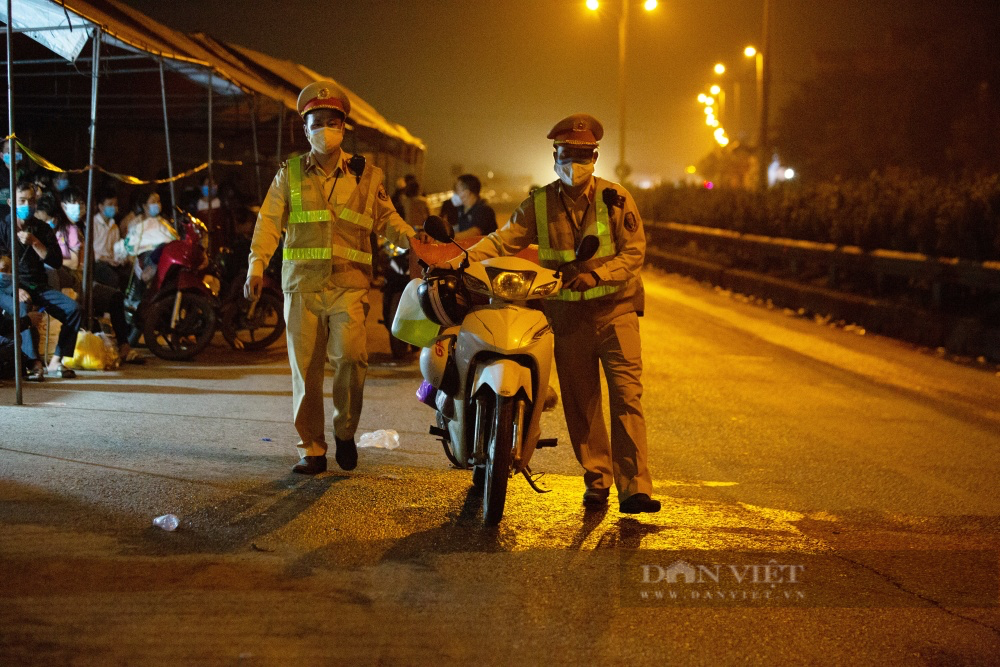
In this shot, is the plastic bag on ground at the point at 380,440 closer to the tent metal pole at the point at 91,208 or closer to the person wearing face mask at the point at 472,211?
the person wearing face mask at the point at 472,211

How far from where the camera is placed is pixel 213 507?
215 inches

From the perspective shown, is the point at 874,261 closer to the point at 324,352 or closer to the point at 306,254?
the point at 324,352

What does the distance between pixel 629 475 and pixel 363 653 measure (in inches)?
86.3

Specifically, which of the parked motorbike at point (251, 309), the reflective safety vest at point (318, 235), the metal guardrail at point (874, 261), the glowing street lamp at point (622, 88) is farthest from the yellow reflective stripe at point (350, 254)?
the glowing street lamp at point (622, 88)

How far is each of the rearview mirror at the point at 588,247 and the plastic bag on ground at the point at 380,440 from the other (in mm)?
2298

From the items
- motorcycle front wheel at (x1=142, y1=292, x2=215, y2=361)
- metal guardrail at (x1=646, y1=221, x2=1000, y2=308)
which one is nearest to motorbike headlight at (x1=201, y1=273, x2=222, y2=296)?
motorcycle front wheel at (x1=142, y1=292, x2=215, y2=361)

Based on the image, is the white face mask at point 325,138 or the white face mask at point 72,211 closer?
the white face mask at point 325,138

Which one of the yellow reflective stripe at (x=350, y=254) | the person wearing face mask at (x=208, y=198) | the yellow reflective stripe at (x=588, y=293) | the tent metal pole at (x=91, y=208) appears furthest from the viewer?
the person wearing face mask at (x=208, y=198)

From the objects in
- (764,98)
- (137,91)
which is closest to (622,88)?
(764,98)

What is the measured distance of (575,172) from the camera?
18.4 feet

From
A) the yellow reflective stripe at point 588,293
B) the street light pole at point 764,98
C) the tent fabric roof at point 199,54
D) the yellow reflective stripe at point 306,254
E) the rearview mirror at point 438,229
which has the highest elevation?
the street light pole at point 764,98

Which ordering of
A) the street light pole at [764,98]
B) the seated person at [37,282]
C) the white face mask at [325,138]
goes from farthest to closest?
the street light pole at [764,98] → the seated person at [37,282] → the white face mask at [325,138]

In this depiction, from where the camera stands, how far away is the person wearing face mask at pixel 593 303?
5.62 m

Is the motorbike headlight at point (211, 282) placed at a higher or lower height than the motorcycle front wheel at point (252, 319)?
higher
